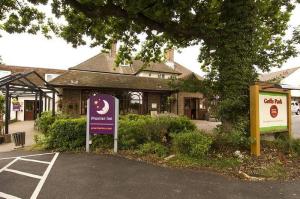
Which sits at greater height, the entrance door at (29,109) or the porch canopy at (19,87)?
the porch canopy at (19,87)

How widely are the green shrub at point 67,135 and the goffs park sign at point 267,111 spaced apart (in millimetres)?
6032

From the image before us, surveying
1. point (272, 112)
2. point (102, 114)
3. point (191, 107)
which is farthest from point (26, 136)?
point (191, 107)

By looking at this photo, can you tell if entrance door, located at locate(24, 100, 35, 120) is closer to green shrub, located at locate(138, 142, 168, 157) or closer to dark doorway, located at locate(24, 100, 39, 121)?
dark doorway, located at locate(24, 100, 39, 121)

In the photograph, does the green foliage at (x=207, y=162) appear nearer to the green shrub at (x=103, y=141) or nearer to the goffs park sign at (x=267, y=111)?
the goffs park sign at (x=267, y=111)

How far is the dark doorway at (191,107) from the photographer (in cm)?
2639

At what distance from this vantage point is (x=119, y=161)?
26.1 ft

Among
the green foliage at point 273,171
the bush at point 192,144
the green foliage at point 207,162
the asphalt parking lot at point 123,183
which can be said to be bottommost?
the asphalt parking lot at point 123,183

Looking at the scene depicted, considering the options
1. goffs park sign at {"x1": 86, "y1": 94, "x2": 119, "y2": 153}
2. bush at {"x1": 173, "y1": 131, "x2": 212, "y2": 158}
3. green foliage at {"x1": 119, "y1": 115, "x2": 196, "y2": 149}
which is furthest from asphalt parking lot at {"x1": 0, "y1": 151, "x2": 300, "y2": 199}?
goffs park sign at {"x1": 86, "y1": 94, "x2": 119, "y2": 153}

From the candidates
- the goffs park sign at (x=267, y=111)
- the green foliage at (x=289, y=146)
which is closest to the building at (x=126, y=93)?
the goffs park sign at (x=267, y=111)

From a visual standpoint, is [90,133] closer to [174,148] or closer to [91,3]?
[174,148]

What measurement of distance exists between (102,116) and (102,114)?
0.08 metres

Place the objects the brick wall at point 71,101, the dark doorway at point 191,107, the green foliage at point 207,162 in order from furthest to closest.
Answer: the dark doorway at point 191,107, the brick wall at point 71,101, the green foliage at point 207,162

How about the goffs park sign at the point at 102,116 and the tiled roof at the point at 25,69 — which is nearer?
the goffs park sign at the point at 102,116

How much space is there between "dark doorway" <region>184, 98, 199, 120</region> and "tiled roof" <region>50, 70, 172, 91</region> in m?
3.68
